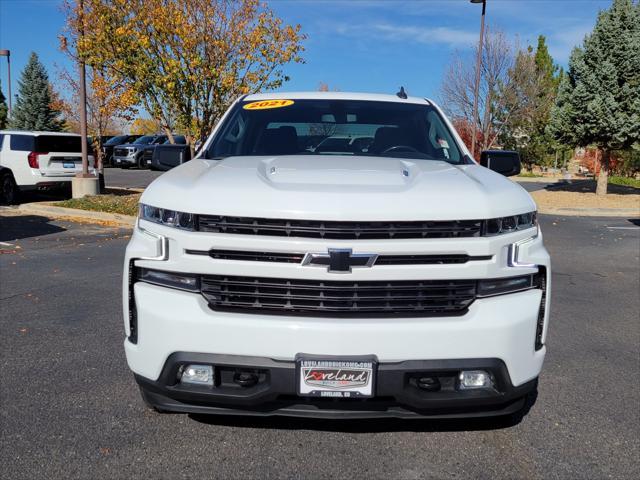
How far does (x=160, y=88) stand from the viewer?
13672 millimetres

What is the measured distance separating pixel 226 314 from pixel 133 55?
12.5 meters

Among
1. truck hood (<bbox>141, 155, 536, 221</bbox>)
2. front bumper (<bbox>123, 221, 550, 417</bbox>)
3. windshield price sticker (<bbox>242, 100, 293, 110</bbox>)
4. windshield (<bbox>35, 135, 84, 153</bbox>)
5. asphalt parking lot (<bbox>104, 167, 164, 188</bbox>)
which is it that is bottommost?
asphalt parking lot (<bbox>104, 167, 164, 188</bbox>)

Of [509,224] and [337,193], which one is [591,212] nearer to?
[509,224]

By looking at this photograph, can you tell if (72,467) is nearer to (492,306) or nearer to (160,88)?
(492,306)

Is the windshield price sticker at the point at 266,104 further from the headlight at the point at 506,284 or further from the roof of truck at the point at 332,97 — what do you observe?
the headlight at the point at 506,284

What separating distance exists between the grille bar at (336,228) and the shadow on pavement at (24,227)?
8548 mm

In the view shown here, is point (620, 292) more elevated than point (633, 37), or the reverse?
point (633, 37)

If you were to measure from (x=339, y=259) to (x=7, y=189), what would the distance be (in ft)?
45.9

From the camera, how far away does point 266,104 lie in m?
4.46

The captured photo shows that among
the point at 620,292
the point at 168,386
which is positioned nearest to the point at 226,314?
the point at 168,386

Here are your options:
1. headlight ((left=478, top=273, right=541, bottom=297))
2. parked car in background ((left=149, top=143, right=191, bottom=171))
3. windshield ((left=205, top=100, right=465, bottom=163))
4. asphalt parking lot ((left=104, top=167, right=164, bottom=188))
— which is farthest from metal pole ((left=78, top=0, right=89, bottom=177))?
headlight ((left=478, top=273, right=541, bottom=297))

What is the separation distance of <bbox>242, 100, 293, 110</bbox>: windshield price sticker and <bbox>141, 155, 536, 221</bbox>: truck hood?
133cm

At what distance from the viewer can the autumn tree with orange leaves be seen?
519 inches

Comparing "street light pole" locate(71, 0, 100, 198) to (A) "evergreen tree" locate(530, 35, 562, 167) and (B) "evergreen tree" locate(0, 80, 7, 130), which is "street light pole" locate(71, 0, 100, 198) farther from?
(B) "evergreen tree" locate(0, 80, 7, 130)
